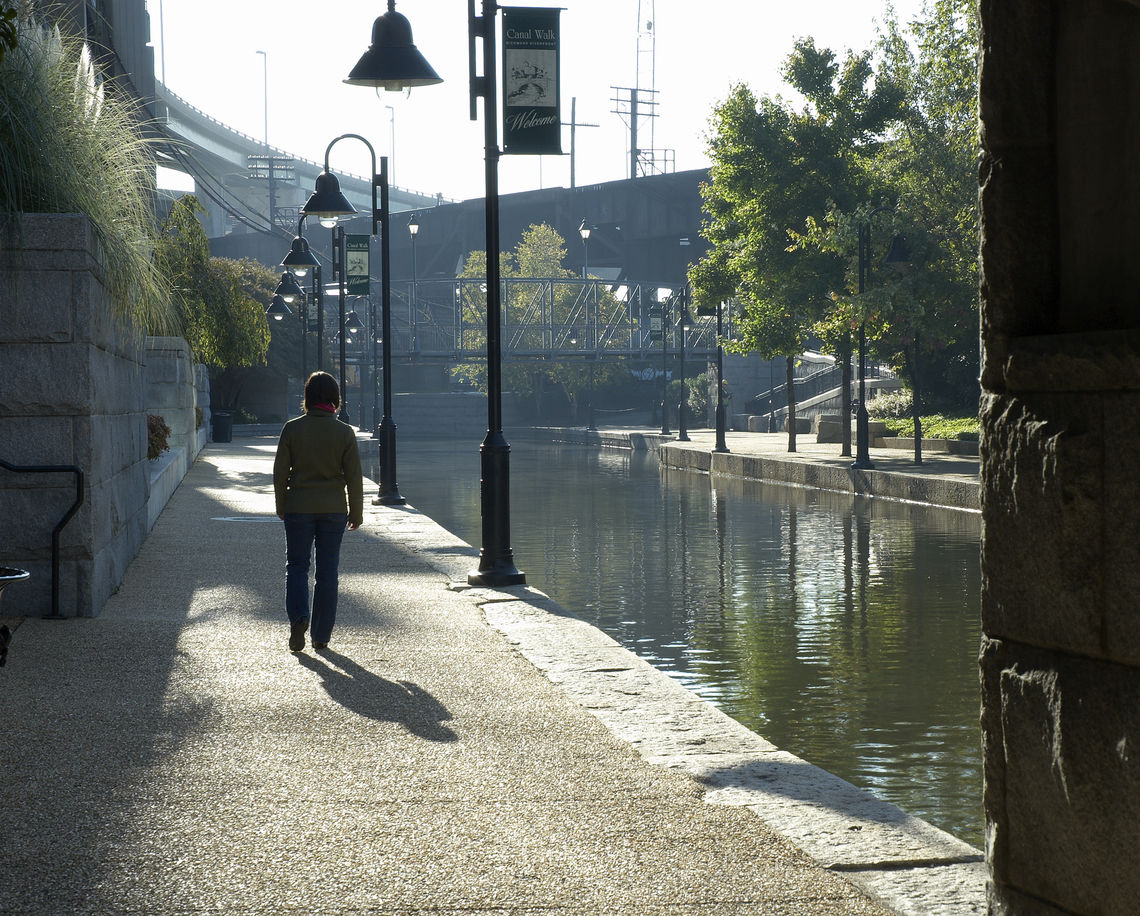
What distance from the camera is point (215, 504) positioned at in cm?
2017

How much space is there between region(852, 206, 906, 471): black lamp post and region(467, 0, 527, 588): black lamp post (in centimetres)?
1660

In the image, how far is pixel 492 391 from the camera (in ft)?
39.3

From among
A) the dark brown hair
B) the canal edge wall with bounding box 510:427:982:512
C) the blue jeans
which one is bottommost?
the canal edge wall with bounding box 510:427:982:512

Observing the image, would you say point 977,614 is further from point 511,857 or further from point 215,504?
point 215,504

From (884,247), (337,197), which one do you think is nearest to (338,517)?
(337,197)

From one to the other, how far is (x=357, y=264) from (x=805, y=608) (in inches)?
791

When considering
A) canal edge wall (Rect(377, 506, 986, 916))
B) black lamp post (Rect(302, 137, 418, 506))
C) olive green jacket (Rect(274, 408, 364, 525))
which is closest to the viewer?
canal edge wall (Rect(377, 506, 986, 916))

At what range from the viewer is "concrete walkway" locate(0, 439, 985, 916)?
4.18 meters

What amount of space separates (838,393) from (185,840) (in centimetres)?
5559

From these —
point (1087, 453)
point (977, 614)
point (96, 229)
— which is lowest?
point (977, 614)

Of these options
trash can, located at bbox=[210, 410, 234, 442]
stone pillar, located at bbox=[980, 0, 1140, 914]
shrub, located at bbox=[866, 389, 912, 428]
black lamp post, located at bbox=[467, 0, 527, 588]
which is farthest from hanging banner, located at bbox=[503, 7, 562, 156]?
trash can, located at bbox=[210, 410, 234, 442]

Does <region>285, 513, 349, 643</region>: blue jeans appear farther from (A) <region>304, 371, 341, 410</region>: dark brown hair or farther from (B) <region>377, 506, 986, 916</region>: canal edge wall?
(B) <region>377, 506, 986, 916</region>: canal edge wall

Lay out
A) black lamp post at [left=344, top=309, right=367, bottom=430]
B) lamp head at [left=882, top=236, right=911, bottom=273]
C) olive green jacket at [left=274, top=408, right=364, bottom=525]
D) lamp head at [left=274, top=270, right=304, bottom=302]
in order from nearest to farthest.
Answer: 1. olive green jacket at [left=274, top=408, right=364, bottom=525]
2. lamp head at [left=882, top=236, right=911, bottom=273]
3. lamp head at [left=274, top=270, right=304, bottom=302]
4. black lamp post at [left=344, top=309, right=367, bottom=430]

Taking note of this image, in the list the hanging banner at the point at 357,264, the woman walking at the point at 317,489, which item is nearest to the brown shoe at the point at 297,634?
the woman walking at the point at 317,489
